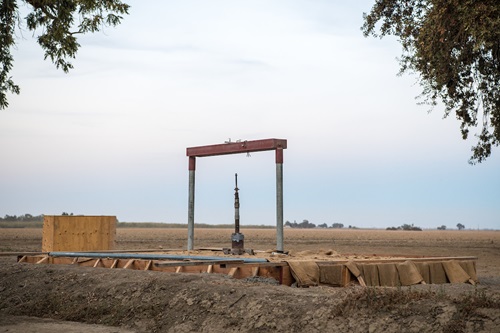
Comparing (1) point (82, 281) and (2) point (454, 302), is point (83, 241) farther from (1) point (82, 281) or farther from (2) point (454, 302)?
(2) point (454, 302)

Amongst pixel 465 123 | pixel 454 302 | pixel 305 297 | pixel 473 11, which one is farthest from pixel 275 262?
pixel 465 123

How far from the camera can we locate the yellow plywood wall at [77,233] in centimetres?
2494

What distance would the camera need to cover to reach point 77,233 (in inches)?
1000

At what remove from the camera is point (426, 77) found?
21609 mm

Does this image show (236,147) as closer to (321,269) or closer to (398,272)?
(321,269)

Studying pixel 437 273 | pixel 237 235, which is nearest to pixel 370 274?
pixel 437 273

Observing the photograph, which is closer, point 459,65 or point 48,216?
point 459,65

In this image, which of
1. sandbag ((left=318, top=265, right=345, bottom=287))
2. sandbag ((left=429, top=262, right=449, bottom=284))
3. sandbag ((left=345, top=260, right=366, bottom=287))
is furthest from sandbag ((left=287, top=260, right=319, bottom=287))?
sandbag ((left=429, top=262, right=449, bottom=284))

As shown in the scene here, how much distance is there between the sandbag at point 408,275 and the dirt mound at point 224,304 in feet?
2.92

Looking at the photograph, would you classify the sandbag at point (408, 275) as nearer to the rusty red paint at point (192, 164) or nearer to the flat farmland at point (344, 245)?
the flat farmland at point (344, 245)

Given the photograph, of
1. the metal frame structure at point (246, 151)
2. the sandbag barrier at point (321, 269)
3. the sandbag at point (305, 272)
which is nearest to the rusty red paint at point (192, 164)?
the metal frame structure at point (246, 151)

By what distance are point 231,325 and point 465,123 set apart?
559 inches

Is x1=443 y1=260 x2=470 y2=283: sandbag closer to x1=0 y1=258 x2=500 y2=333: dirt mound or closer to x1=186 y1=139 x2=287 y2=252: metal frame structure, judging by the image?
x1=0 y1=258 x2=500 y2=333: dirt mound

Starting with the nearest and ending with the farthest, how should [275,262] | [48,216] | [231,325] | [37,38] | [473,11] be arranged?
[231,325] → [275,262] → [473,11] → [37,38] → [48,216]
